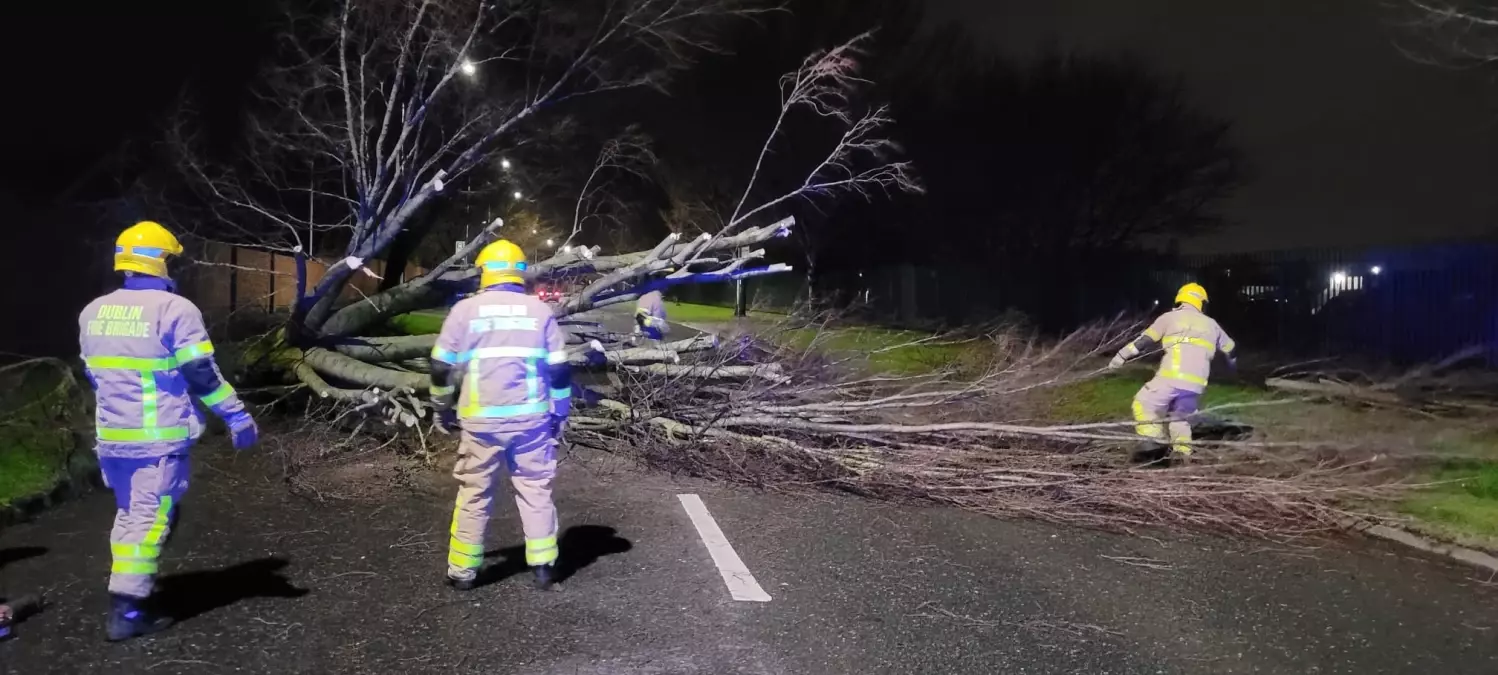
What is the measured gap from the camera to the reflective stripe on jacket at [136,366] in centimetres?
390

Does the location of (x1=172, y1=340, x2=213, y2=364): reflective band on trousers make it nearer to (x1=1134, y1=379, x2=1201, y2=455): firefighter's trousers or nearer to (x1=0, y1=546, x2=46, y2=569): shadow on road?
(x1=0, y1=546, x2=46, y2=569): shadow on road

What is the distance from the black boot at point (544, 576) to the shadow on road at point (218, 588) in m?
1.13

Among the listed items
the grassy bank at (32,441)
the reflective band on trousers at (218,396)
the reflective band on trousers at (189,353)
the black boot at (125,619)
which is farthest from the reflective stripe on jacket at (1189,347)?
the grassy bank at (32,441)

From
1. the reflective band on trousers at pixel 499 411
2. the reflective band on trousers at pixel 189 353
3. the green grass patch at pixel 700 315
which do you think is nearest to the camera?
the reflective band on trousers at pixel 189 353

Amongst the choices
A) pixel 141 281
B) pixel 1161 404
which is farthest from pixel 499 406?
pixel 1161 404

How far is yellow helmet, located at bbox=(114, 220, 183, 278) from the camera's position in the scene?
4.03 m

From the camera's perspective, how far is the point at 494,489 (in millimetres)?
4551

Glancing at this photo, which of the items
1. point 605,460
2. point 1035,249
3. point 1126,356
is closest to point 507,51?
point 605,460

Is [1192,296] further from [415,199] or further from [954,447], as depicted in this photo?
[415,199]

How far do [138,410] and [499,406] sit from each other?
57.9 inches

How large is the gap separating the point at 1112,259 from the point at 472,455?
1870cm

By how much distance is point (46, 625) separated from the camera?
409cm

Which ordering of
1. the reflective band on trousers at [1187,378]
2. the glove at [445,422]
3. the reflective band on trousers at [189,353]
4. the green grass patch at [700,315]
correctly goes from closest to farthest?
1. the reflective band on trousers at [189,353]
2. the glove at [445,422]
3. the reflective band on trousers at [1187,378]
4. the green grass patch at [700,315]

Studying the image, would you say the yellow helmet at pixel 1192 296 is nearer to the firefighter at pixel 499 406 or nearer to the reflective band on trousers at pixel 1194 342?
the reflective band on trousers at pixel 1194 342
